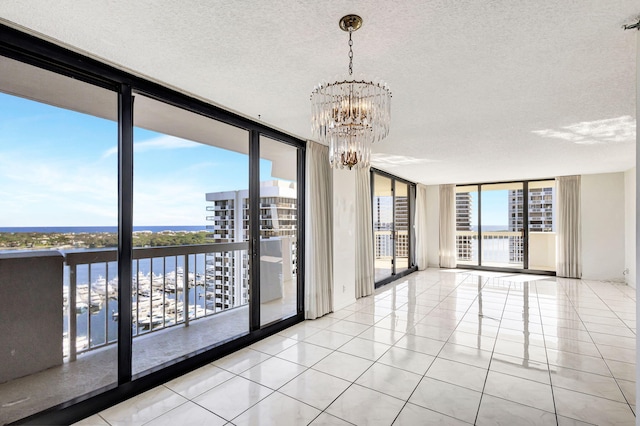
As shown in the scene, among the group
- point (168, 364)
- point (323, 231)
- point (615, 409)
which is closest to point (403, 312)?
point (323, 231)

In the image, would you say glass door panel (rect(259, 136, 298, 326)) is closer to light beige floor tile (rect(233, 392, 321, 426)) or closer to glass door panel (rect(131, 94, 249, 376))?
glass door panel (rect(131, 94, 249, 376))

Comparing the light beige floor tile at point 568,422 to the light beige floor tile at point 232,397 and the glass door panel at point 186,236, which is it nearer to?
the light beige floor tile at point 232,397

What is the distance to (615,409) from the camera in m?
2.14

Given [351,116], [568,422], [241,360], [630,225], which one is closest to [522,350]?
[568,422]

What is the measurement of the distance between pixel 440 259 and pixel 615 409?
259 inches

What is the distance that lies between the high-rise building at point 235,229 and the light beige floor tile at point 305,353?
4.50 feet

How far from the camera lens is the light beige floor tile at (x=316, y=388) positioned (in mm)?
2262

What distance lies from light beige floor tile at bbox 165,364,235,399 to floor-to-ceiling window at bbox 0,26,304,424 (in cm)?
10

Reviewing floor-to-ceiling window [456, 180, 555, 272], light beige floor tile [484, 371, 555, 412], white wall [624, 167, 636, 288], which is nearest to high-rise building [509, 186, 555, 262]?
floor-to-ceiling window [456, 180, 555, 272]

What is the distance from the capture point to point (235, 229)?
14.6 feet

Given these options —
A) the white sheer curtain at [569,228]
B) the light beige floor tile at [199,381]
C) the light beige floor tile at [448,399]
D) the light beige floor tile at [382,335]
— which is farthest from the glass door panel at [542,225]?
the light beige floor tile at [199,381]

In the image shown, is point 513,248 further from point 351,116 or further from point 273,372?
point 351,116

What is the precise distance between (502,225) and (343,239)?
18.6ft

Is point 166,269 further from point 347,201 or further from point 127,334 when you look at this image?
point 347,201
